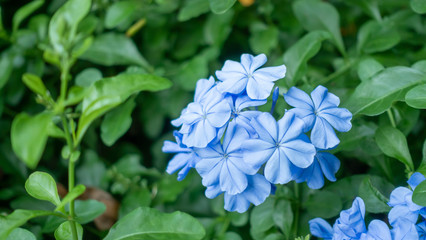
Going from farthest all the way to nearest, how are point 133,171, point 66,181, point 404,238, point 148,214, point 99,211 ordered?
point 66,181, point 133,171, point 99,211, point 148,214, point 404,238

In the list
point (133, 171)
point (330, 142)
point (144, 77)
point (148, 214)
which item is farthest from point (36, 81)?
point (330, 142)

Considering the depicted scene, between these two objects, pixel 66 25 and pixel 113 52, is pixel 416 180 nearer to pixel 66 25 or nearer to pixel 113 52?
pixel 66 25

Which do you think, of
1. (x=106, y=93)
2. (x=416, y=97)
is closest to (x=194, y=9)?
(x=106, y=93)

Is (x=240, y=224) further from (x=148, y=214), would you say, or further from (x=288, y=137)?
(x=288, y=137)

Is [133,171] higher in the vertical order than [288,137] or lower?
lower

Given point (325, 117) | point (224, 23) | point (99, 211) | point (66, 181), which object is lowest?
point (66, 181)
